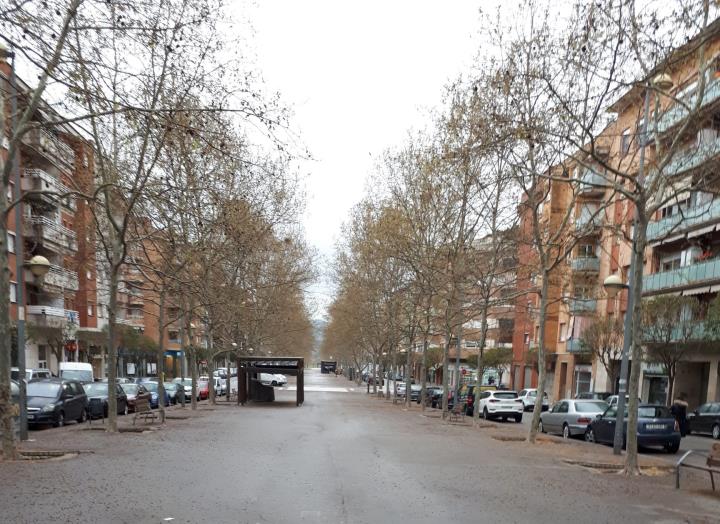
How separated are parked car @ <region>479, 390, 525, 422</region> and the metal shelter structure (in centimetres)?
883

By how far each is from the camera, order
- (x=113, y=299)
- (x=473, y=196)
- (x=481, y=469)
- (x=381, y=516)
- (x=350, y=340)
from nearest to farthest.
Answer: (x=381, y=516) → (x=481, y=469) → (x=113, y=299) → (x=473, y=196) → (x=350, y=340)

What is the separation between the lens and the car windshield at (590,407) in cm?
2070

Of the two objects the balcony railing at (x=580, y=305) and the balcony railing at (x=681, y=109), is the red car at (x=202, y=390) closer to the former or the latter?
the balcony railing at (x=580, y=305)

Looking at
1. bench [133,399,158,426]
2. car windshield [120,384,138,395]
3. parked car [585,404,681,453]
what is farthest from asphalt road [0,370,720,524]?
car windshield [120,384,138,395]

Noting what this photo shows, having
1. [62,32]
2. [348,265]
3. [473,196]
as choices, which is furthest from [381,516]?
[348,265]

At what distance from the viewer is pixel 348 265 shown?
39625 mm

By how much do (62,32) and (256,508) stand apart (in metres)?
7.19

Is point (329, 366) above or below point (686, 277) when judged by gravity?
below

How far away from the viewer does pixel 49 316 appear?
39.6 metres

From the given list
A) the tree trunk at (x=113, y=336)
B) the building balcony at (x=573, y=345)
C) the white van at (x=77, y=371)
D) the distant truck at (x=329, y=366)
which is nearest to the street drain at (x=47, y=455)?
the tree trunk at (x=113, y=336)

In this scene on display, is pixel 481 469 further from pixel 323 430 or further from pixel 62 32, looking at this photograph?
pixel 62 32

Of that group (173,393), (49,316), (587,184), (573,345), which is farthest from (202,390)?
A: (587,184)

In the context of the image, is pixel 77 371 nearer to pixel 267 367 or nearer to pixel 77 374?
pixel 77 374

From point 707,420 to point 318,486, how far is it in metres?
21.0
